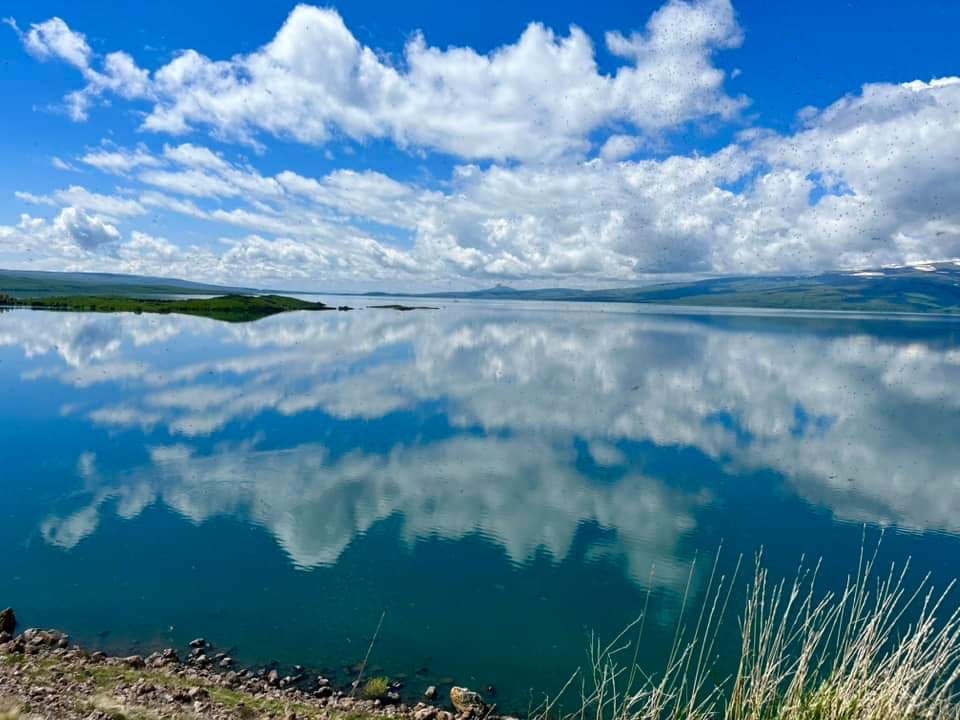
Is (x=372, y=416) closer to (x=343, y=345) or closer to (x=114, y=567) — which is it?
(x=114, y=567)

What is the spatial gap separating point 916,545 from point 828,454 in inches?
485

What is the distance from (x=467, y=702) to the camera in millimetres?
11805

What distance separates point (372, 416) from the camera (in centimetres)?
3834

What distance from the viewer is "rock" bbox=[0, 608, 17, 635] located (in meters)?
13.6

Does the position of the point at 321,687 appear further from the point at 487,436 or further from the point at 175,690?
the point at 487,436

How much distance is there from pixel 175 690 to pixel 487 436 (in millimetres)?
24162

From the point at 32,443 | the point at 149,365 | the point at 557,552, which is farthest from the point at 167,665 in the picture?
the point at 149,365

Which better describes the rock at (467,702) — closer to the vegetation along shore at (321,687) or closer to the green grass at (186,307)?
the vegetation along shore at (321,687)

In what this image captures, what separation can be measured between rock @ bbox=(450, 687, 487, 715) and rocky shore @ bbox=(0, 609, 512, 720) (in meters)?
0.02

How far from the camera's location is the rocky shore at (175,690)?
1036 centimetres

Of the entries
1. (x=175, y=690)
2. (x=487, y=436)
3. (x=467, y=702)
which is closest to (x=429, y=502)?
(x=487, y=436)

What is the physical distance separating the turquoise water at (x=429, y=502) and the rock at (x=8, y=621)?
53cm

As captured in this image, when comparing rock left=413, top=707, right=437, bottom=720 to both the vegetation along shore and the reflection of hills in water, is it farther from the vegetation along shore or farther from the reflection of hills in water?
the reflection of hills in water

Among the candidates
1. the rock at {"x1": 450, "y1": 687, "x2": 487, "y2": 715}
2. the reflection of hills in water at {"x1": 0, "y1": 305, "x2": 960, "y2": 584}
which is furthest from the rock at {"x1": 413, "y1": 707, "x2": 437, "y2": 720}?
the reflection of hills in water at {"x1": 0, "y1": 305, "x2": 960, "y2": 584}
